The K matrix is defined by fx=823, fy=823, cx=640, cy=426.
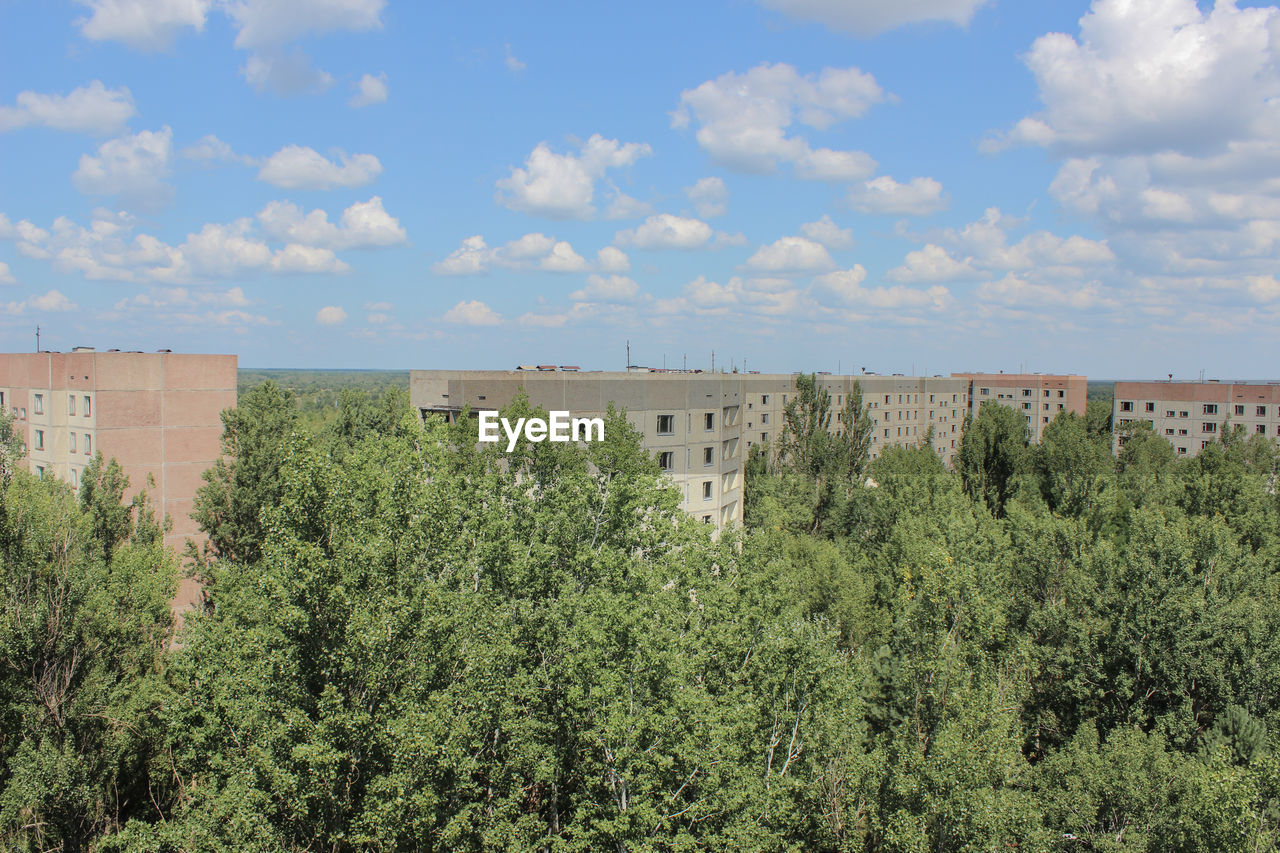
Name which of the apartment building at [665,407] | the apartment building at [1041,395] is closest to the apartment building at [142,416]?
the apartment building at [665,407]

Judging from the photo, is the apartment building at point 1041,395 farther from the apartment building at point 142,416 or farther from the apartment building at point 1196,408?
the apartment building at point 142,416

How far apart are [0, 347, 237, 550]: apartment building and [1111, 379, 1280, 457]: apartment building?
100327 millimetres

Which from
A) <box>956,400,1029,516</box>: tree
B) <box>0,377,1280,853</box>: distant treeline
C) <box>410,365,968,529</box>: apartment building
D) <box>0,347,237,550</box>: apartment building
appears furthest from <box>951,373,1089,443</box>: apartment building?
<box>0,347,237,550</box>: apartment building

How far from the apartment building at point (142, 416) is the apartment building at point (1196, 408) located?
100327 millimetres

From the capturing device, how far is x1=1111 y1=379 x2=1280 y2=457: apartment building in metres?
103

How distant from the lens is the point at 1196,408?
10950 centimetres

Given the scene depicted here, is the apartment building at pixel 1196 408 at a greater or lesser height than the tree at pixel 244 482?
greater

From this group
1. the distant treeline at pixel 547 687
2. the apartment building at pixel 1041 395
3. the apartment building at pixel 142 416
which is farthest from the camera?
the apartment building at pixel 1041 395

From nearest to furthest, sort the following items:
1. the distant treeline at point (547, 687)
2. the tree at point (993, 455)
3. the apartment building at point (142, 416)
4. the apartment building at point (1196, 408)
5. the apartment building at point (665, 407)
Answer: the distant treeline at point (547, 687) < the apartment building at point (142, 416) < the apartment building at point (665, 407) < the tree at point (993, 455) < the apartment building at point (1196, 408)

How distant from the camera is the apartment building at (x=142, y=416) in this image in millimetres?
41750

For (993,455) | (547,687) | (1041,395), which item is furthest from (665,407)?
(1041,395)

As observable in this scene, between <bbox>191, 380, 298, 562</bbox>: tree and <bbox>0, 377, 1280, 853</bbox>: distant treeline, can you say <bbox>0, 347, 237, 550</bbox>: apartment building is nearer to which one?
<bbox>191, 380, 298, 562</bbox>: tree

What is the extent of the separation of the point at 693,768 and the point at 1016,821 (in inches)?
298

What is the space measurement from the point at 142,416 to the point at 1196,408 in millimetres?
120174
